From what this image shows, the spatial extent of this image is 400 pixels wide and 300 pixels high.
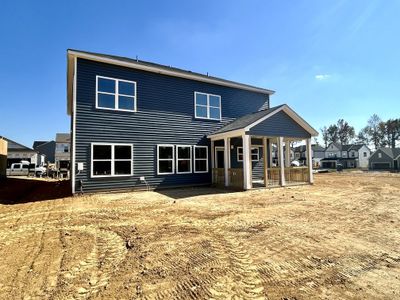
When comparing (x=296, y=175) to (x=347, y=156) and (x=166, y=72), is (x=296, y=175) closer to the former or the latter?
(x=166, y=72)

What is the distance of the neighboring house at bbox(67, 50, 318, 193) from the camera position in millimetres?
11195

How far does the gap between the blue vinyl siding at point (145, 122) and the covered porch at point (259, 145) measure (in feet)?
4.26

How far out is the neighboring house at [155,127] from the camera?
11195mm

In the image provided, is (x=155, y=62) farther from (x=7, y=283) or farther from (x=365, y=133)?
(x=365, y=133)

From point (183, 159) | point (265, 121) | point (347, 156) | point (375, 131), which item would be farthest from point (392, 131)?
point (183, 159)

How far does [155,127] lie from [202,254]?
9.86 m

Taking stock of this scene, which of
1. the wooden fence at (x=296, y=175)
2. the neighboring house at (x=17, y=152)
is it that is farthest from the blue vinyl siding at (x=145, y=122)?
the neighboring house at (x=17, y=152)

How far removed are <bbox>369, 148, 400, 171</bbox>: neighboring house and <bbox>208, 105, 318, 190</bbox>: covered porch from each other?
5104 centimetres

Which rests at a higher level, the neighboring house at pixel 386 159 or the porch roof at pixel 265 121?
the porch roof at pixel 265 121

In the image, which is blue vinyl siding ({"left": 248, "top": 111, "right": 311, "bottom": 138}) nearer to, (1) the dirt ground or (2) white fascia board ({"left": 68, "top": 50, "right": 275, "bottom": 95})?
(2) white fascia board ({"left": 68, "top": 50, "right": 275, "bottom": 95})

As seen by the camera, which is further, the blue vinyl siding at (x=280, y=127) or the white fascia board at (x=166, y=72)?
the blue vinyl siding at (x=280, y=127)

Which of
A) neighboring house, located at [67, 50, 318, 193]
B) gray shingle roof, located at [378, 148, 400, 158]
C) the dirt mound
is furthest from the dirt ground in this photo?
gray shingle roof, located at [378, 148, 400, 158]

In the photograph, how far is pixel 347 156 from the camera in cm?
6588

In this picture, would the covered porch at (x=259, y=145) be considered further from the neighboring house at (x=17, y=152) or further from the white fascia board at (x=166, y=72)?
the neighboring house at (x=17, y=152)
